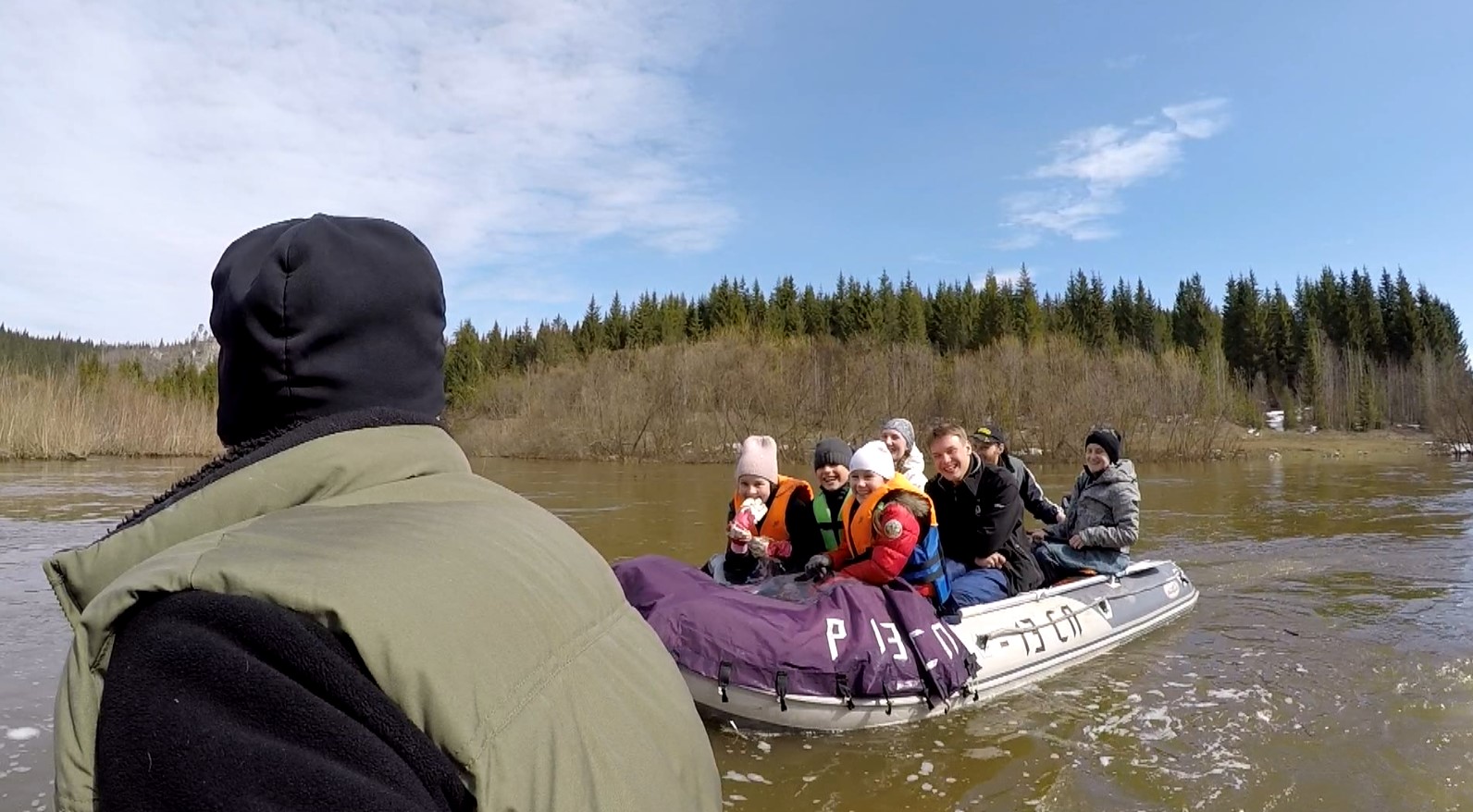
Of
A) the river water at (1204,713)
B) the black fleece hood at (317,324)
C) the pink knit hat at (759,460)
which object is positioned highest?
the black fleece hood at (317,324)

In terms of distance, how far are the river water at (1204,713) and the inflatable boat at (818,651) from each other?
6.2 inches

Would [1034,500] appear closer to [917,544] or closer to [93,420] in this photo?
[917,544]

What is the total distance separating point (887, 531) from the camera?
5.71 metres

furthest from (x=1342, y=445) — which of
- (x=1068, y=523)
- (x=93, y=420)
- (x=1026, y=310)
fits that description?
(x=93, y=420)

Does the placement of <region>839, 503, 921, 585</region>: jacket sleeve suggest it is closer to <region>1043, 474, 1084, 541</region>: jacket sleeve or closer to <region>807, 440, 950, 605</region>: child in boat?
<region>807, 440, 950, 605</region>: child in boat

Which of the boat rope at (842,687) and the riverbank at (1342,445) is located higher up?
the riverbank at (1342,445)

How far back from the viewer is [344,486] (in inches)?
38.5

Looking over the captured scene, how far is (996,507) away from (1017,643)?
102 cm

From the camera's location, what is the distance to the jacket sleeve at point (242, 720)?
772 millimetres

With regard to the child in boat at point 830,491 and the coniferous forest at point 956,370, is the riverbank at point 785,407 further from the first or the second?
the child in boat at point 830,491

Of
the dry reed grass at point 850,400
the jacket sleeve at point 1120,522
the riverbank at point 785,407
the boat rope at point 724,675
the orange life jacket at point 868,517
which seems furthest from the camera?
the dry reed grass at point 850,400

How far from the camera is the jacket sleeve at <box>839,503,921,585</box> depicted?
570 cm

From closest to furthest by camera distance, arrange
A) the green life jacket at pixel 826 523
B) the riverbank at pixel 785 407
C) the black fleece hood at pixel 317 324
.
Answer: the black fleece hood at pixel 317 324, the green life jacket at pixel 826 523, the riverbank at pixel 785 407

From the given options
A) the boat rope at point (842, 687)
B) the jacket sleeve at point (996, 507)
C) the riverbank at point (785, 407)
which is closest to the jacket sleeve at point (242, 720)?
the boat rope at point (842, 687)
